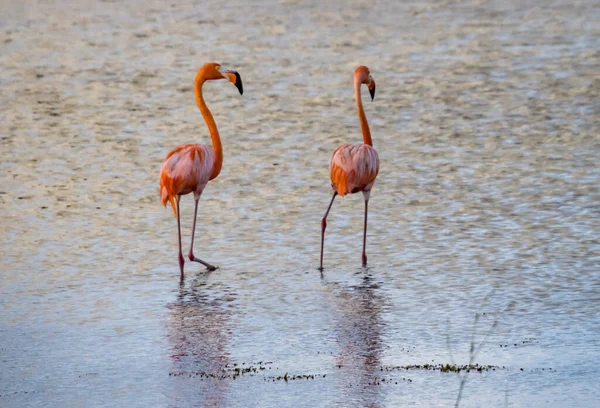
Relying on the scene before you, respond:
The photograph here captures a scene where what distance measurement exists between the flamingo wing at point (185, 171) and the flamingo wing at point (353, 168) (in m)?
0.93

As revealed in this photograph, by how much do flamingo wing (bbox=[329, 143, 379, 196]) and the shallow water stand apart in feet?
1.66

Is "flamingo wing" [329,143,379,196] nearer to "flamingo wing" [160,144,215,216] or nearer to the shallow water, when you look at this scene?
the shallow water

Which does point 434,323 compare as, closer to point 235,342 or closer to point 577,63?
point 235,342

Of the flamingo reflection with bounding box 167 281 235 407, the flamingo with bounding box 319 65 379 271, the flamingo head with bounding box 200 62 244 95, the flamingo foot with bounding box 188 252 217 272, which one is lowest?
the flamingo reflection with bounding box 167 281 235 407

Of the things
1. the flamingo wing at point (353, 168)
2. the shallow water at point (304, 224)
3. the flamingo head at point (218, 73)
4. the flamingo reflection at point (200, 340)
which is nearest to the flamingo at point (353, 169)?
the flamingo wing at point (353, 168)

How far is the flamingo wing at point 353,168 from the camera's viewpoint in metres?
9.10

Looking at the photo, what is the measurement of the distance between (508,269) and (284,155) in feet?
13.9

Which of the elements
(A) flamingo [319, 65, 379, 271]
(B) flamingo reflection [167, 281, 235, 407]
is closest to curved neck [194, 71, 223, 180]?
(A) flamingo [319, 65, 379, 271]

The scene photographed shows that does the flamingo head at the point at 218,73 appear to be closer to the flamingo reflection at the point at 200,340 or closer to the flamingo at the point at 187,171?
the flamingo at the point at 187,171

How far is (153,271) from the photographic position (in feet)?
29.2

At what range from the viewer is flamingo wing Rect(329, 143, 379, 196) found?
29.9 ft

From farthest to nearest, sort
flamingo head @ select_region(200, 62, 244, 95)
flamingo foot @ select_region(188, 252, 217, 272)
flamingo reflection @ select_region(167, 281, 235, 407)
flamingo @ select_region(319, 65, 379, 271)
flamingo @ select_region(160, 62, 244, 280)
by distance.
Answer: flamingo head @ select_region(200, 62, 244, 95)
flamingo @ select_region(319, 65, 379, 271)
flamingo @ select_region(160, 62, 244, 280)
flamingo foot @ select_region(188, 252, 217, 272)
flamingo reflection @ select_region(167, 281, 235, 407)

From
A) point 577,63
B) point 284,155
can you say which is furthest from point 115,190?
point 577,63

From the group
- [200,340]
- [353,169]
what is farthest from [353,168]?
[200,340]
